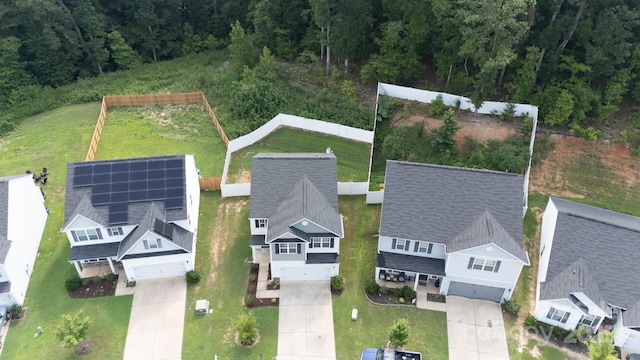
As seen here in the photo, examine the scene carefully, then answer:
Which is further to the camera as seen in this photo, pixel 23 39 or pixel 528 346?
pixel 23 39

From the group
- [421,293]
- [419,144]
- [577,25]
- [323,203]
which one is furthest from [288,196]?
[577,25]

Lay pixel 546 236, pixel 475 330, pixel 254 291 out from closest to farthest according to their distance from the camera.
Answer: pixel 475 330
pixel 254 291
pixel 546 236

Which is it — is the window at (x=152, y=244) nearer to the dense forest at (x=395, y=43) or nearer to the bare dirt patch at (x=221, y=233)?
the bare dirt patch at (x=221, y=233)

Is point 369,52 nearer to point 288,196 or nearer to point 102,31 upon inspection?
point 288,196

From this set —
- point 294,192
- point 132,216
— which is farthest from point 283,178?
point 132,216

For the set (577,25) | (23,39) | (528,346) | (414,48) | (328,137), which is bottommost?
(528,346)

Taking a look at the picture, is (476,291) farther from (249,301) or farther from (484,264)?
(249,301)
